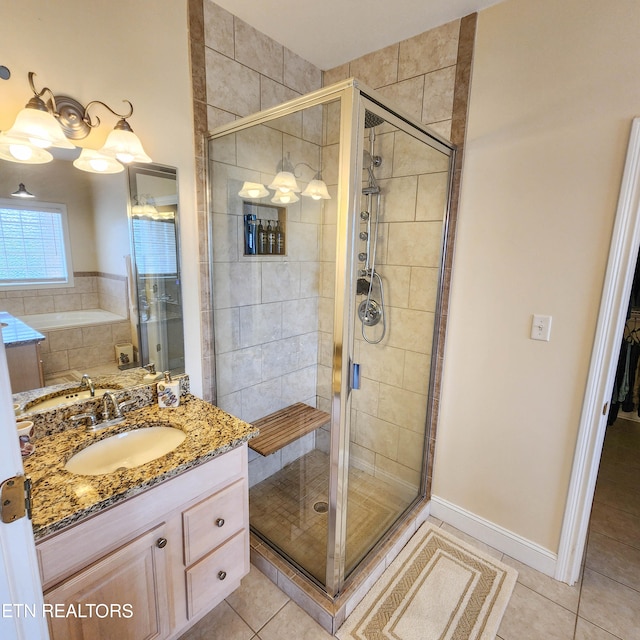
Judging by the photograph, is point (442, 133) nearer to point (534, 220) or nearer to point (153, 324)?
point (534, 220)

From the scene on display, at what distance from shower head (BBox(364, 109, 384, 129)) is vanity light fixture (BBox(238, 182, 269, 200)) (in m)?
0.71

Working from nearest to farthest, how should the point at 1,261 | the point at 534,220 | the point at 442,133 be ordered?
the point at 1,261, the point at 534,220, the point at 442,133

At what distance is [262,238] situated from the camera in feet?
6.52

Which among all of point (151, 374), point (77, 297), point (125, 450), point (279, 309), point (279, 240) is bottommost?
point (125, 450)

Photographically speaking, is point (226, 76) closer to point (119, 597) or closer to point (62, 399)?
point (62, 399)

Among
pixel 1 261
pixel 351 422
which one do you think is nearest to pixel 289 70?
pixel 1 261

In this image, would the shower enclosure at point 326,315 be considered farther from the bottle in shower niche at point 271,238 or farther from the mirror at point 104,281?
the mirror at point 104,281

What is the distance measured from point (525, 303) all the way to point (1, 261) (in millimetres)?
2175

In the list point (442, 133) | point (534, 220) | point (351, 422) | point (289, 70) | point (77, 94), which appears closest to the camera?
point (77, 94)

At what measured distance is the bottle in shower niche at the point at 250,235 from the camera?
1.94 m

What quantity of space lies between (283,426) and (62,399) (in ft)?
3.61

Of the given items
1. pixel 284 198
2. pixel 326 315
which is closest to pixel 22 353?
pixel 326 315

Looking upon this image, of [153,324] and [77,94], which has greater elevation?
[77,94]

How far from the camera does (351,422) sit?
156cm
